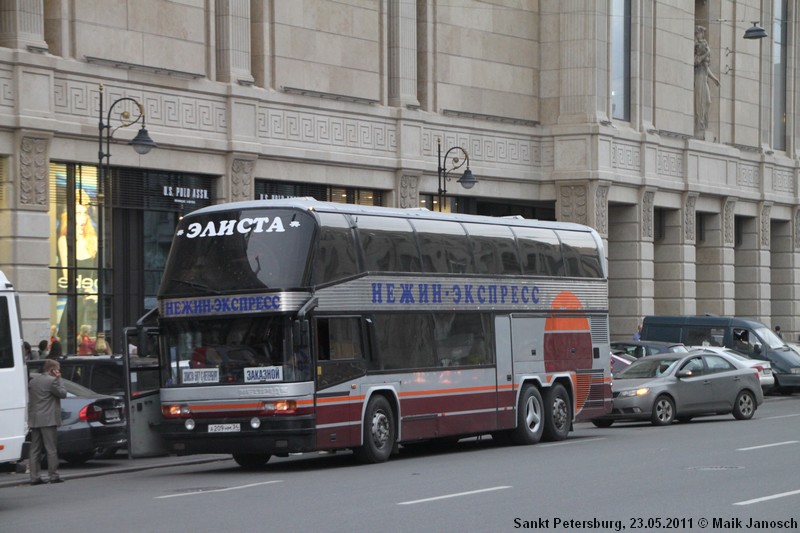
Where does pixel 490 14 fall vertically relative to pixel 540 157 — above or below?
above

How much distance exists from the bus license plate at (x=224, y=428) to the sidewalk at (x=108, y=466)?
2.45m

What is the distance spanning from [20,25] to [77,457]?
12601 millimetres

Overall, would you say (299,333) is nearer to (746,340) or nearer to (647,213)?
(746,340)

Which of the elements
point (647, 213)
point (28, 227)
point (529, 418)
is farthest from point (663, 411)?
point (647, 213)

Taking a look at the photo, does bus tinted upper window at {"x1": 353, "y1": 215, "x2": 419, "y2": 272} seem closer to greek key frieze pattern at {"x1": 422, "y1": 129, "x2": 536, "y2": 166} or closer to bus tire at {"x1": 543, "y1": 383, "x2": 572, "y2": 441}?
bus tire at {"x1": 543, "y1": 383, "x2": 572, "y2": 441}

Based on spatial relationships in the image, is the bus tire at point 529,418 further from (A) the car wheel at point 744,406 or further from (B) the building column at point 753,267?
(B) the building column at point 753,267

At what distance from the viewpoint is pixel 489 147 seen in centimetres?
4678

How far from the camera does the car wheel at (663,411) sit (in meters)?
28.5

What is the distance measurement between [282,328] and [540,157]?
3067cm

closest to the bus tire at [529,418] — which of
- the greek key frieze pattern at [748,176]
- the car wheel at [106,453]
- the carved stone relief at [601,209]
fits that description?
the car wheel at [106,453]

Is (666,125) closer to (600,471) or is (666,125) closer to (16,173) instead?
(16,173)

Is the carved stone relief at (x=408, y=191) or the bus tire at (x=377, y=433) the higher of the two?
the carved stone relief at (x=408, y=191)

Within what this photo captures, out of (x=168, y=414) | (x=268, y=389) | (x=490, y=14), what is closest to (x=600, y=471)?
(x=268, y=389)

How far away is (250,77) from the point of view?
124ft
